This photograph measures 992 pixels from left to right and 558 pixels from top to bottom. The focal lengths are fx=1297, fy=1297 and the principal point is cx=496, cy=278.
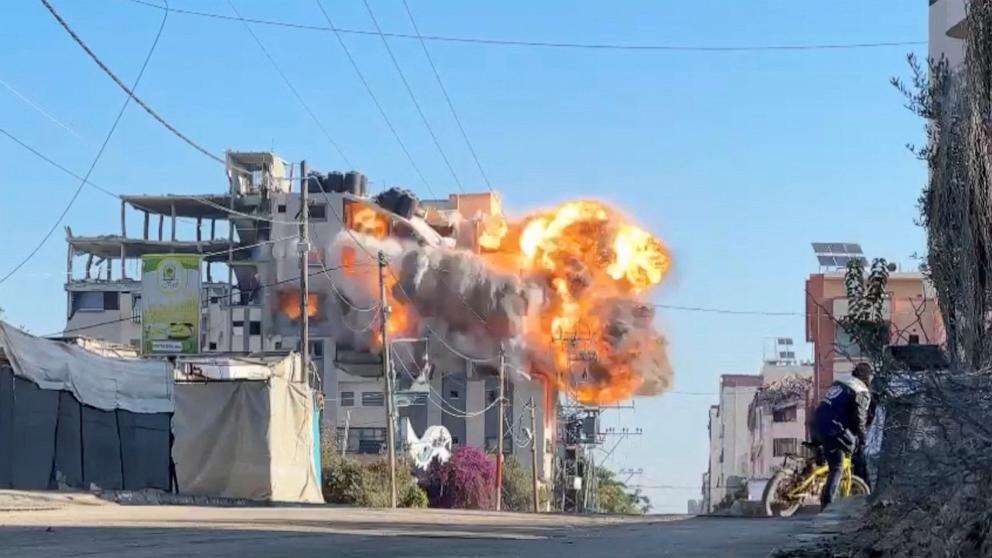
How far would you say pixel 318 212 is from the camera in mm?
104062

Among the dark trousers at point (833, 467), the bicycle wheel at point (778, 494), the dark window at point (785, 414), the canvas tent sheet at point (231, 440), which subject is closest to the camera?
the dark trousers at point (833, 467)

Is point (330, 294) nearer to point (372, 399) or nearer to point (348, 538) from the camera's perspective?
point (372, 399)

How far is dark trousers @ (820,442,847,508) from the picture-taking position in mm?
13945

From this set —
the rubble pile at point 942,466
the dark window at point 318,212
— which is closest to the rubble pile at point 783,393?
the dark window at point 318,212

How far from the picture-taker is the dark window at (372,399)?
104 meters

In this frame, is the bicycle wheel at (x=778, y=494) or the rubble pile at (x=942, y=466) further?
the bicycle wheel at (x=778, y=494)

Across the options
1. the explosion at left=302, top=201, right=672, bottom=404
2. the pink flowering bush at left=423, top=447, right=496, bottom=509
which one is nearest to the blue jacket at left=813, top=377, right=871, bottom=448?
the pink flowering bush at left=423, top=447, right=496, bottom=509

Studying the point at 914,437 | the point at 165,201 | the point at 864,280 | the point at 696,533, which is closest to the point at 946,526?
the point at 914,437

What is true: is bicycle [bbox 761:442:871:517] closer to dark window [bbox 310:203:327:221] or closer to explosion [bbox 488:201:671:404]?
explosion [bbox 488:201:671:404]

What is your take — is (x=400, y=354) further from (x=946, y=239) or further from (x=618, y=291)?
(x=946, y=239)

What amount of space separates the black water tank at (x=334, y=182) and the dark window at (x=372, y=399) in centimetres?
1651

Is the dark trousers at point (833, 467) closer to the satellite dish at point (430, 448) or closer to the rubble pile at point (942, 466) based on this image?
the rubble pile at point (942, 466)

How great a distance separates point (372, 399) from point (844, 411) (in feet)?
304

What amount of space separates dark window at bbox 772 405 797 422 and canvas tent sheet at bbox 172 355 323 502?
63.2m
